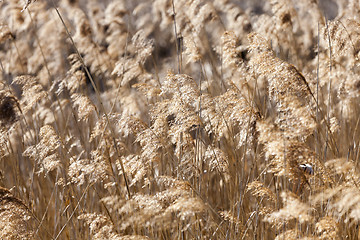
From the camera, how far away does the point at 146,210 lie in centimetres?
174

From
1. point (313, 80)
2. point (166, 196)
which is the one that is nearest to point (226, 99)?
point (166, 196)

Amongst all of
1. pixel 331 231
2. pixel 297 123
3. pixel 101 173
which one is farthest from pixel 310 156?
pixel 101 173

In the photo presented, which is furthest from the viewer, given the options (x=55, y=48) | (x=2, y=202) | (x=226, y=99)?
(x=55, y=48)

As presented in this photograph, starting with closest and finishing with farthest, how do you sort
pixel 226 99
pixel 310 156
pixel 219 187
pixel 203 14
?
pixel 310 156
pixel 226 99
pixel 219 187
pixel 203 14

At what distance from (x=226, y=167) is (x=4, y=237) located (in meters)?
0.96

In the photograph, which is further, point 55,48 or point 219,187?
point 55,48

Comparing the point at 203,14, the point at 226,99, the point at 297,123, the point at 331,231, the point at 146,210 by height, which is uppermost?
the point at 203,14

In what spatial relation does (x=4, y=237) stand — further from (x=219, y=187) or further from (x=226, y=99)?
(x=219, y=187)

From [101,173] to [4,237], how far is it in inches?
18.0

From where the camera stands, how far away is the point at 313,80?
2.51m

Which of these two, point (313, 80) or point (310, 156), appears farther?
point (313, 80)

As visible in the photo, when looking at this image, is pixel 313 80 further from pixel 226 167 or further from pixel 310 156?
pixel 310 156

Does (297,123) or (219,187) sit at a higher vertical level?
(297,123)

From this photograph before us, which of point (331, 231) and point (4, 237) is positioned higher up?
point (4, 237)
